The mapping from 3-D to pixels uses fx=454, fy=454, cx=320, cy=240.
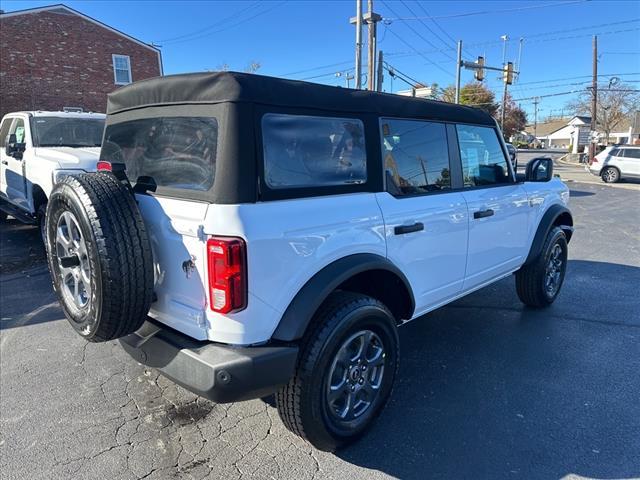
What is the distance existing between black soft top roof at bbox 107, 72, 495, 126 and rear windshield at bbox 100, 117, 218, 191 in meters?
0.11

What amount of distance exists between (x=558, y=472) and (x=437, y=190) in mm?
1855

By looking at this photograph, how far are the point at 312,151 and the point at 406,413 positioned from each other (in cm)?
179

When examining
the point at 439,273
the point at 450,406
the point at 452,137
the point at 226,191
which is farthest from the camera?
the point at 452,137

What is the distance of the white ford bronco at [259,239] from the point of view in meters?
2.13

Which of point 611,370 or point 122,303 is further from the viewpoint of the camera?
point 611,370

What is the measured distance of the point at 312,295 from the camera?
7.44 feet

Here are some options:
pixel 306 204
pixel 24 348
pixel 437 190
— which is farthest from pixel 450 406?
pixel 24 348

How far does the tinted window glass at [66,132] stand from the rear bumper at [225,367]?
228 inches

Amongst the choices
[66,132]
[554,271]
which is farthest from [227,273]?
[66,132]

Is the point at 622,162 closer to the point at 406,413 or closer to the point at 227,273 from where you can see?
the point at 406,413

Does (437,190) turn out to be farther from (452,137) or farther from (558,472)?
(558,472)

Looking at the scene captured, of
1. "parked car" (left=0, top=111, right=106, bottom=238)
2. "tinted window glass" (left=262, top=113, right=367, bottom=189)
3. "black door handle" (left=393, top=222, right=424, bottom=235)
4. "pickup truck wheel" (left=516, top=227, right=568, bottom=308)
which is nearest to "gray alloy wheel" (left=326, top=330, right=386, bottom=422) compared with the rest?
"black door handle" (left=393, top=222, right=424, bottom=235)

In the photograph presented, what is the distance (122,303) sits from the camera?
220 centimetres

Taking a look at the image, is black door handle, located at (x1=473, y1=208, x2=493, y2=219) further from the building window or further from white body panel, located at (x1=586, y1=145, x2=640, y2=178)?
the building window
